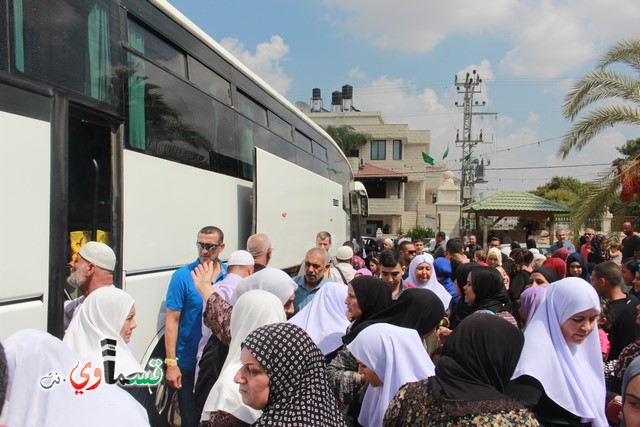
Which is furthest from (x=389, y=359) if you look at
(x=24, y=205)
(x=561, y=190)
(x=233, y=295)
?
(x=561, y=190)

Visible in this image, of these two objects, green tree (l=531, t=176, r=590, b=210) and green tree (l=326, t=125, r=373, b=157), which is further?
green tree (l=531, t=176, r=590, b=210)

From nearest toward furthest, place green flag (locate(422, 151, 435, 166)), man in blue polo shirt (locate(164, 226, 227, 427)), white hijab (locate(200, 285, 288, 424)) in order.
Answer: white hijab (locate(200, 285, 288, 424)) → man in blue polo shirt (locate(164, 226, 227, 427)) → green flag (locate(422, 151, 435, 166))

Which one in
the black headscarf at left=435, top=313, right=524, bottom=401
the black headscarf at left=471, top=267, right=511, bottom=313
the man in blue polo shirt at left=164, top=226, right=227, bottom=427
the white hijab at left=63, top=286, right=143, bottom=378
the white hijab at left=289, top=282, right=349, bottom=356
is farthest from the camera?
the black headscarf at left=471, top=267, right=511, bottom=313

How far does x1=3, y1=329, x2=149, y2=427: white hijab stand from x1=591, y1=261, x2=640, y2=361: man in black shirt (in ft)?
12.7

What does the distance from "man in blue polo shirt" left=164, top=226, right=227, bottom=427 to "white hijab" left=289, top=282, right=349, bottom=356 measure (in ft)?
2.91

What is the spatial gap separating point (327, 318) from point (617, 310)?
2.43m

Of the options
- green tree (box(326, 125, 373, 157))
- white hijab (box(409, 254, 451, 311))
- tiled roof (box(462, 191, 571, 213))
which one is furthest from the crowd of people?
green tree (box(326, 125, 373, 157))

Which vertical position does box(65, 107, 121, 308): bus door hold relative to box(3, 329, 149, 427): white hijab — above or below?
above

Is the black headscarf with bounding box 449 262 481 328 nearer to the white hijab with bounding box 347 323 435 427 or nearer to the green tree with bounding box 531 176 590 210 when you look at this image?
the white hijab with bounding box 347 323 435 427

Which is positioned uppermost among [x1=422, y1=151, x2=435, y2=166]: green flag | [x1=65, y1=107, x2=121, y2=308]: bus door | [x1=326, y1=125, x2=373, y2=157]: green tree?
[x1=326, y1=125, x2=373, y2=157]: green tree

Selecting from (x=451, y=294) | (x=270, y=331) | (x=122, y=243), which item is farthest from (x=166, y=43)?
(x=451, y=294)

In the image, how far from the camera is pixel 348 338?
140 inches

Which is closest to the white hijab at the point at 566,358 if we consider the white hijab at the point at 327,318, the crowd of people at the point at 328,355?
the crowd of people at the point at 328,355

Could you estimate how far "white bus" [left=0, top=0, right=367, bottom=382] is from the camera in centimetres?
311
